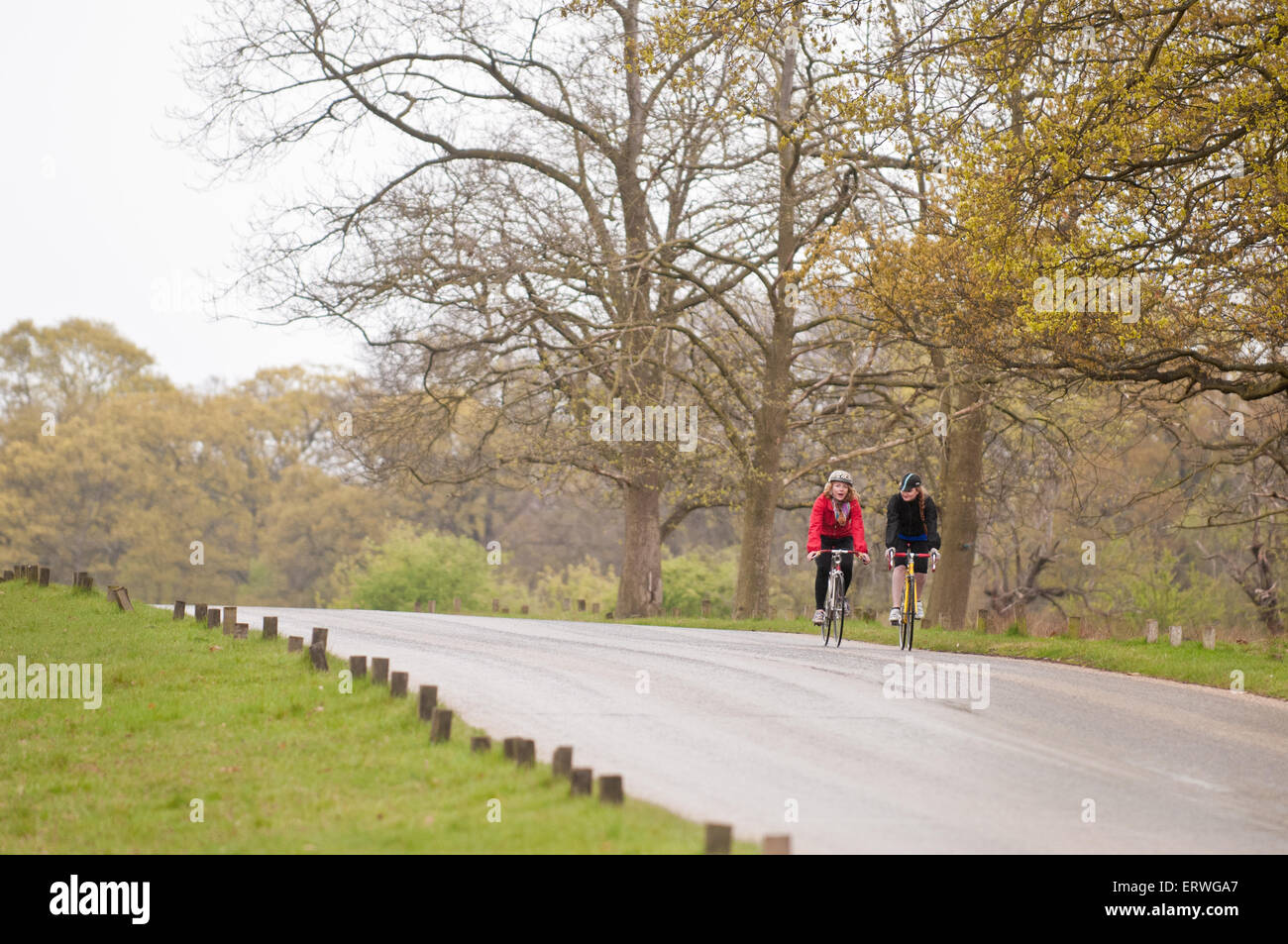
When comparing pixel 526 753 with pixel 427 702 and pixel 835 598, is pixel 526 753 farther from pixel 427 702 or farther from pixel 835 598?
pixel 835 598

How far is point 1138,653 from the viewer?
16.8 metres

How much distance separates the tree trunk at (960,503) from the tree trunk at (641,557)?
806cm

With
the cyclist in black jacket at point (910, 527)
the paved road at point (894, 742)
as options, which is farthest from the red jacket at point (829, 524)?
the paved road at point (894, 742)

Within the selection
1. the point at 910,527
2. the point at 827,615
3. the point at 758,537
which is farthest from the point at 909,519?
the point at 758,537

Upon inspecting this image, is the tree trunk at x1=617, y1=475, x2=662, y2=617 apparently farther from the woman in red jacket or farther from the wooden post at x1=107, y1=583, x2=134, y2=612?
the woman in red jacket

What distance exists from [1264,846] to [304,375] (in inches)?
2686

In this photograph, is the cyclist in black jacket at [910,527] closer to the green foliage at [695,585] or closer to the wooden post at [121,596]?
the wooden post at [121,596]

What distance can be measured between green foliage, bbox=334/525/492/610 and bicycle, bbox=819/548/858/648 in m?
30.9

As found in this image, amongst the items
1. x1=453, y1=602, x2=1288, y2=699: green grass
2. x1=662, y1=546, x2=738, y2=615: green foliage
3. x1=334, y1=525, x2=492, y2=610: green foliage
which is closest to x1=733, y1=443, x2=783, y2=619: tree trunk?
x1=453, y1=602, x2=1288, y2=699: green grass

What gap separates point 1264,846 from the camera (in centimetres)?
776

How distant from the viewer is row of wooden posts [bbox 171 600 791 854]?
6367 mm

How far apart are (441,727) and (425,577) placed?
125ft

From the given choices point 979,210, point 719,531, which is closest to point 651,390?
point 979,210
